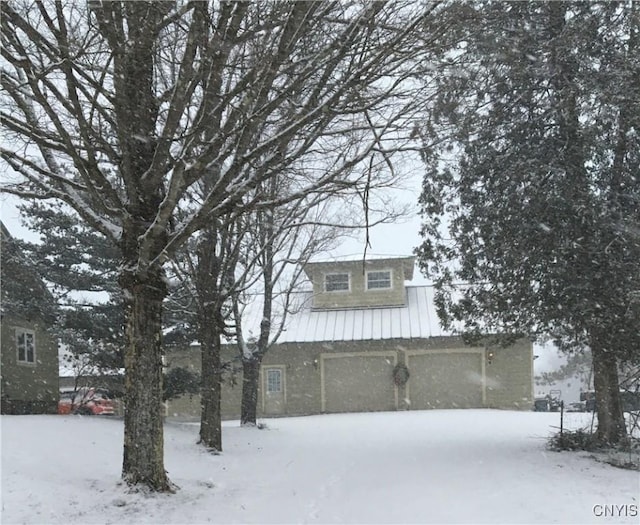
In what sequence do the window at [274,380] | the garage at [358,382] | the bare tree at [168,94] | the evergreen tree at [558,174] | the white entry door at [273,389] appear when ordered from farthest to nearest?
the window at [274,380]
the white entry door at [273,389]
the garage at [358,382]
the evergreen tree at [558,174]
the bare tree at [168,94]

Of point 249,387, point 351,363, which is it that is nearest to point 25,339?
point 249,387

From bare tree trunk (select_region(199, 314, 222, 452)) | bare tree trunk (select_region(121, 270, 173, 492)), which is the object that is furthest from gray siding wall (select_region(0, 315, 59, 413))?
bare tree trunk (select_region(121, 270, 173, 492))

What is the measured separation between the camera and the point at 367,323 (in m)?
24.1

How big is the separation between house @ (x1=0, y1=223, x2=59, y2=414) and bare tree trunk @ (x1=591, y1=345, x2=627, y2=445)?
11.9 m

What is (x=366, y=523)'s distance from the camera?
6.34 metres

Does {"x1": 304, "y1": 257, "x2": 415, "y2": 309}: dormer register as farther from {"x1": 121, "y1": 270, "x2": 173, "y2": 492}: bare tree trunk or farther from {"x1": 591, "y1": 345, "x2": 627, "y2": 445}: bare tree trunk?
{"x1": 121, "y1": 270, "x2": 173, "y2": 492}: bare tree trunk

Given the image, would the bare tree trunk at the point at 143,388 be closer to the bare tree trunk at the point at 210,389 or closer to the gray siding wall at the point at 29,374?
the bare tree trunk at the point at 210,389

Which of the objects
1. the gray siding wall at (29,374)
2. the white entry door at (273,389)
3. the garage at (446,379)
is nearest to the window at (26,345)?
the gray siding wall at (29,374)

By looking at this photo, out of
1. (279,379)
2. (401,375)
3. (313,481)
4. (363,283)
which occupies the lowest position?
(279,379)

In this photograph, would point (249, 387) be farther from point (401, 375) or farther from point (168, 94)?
point (168, 94)

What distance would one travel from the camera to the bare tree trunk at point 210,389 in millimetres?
11703

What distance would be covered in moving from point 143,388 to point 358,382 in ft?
56.7

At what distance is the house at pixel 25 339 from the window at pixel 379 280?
12.2m

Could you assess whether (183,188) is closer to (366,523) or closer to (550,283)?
(366,523)
